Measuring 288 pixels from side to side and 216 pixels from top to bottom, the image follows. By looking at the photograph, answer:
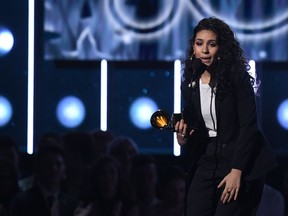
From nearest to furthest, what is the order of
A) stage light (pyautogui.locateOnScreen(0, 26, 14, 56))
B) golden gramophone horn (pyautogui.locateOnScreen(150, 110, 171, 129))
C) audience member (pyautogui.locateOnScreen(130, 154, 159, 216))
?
golden gramophone horn (pyautogui.locateOnScreen(150, 110, 171, 129)), audience member (pyautogui.locateOnScreen(130, 154, 159, 216)), stage light (pyautogui.locateOnScreen(0, 26, 14, 56))

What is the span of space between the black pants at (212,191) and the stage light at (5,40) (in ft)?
10.2

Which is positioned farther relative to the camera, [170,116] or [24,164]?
[24,164]

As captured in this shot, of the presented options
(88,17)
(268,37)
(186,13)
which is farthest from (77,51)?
(268,37)

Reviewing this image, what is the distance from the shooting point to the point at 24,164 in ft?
20.4

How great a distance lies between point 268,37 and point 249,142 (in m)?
2.60

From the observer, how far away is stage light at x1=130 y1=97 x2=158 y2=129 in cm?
627

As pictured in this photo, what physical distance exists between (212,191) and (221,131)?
241mm

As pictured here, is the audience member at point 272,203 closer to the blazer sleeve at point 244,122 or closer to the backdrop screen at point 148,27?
the backdrop screen at point 148,27

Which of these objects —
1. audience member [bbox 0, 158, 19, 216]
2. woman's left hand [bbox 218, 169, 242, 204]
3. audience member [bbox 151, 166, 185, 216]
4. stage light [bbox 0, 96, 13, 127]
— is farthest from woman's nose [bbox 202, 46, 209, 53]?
stage light [bbox 0, 96, 13, 127]

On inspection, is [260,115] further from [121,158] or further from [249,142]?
[249,142]

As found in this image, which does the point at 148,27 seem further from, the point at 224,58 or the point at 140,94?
the point at 224,58

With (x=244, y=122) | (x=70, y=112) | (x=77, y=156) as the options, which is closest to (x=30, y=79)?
(x=70, y=112)

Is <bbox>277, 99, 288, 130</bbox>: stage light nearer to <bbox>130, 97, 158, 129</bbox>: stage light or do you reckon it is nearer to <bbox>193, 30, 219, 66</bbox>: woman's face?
<bbox>130, 97, 158, 129</bbox>: stage light

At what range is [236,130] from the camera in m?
3.42
